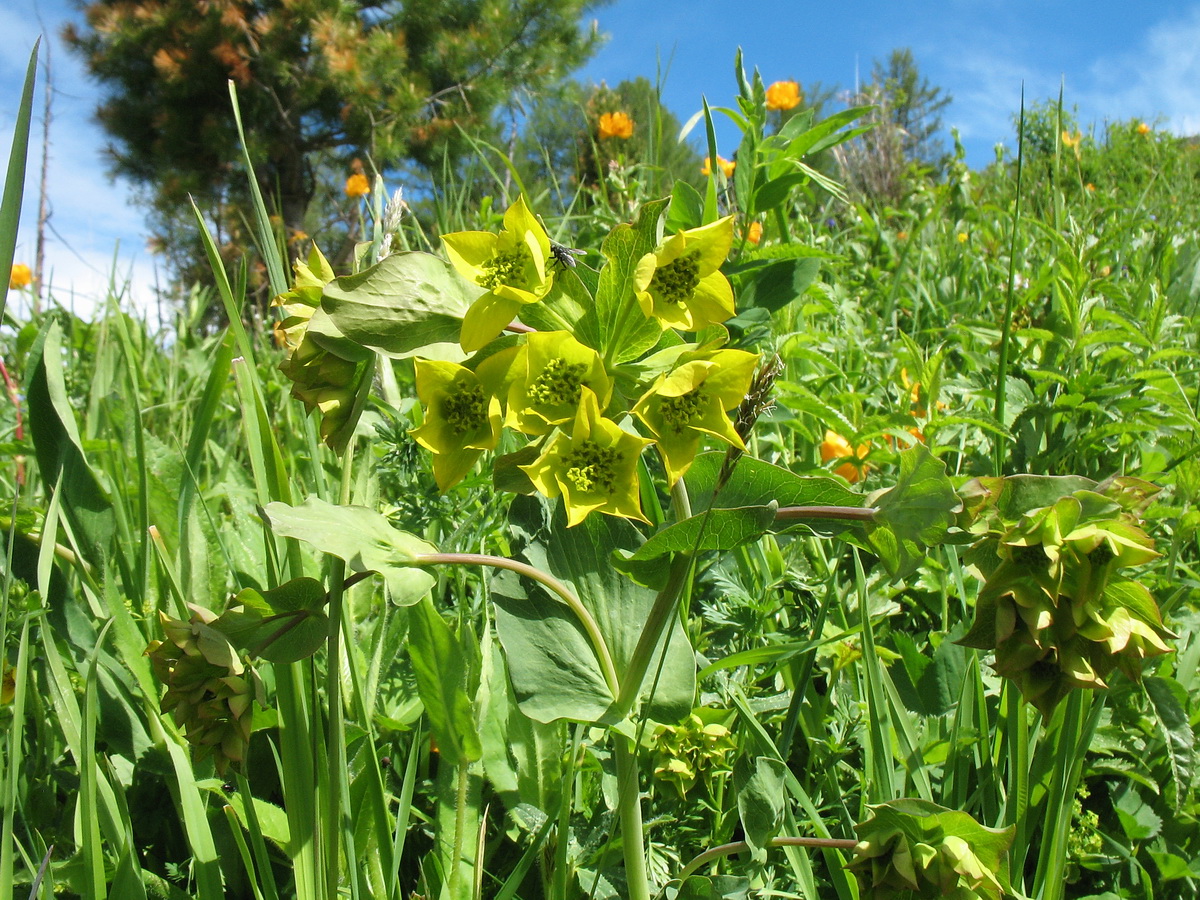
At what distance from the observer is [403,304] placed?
86 cm

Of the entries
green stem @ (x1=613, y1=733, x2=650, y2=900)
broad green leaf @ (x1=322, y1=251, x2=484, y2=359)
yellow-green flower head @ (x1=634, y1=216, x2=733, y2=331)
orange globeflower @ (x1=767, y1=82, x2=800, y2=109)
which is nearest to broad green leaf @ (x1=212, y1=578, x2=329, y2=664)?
broad green leaf @ (x1=322, y1=251, x2=484, y2=359)

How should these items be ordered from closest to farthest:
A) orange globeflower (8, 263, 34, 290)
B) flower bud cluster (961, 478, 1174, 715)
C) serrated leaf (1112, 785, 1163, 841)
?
1. flower bud cluster (961, 478, 1174, 715)
2. serrated leaf (1112, 785, 1163, 841)
3. orange globeflower (8, 263, 34, 290)

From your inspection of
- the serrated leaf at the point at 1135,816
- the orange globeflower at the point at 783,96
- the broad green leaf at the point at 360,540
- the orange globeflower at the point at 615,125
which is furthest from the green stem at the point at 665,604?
the orange globeflower at the point at 783,96

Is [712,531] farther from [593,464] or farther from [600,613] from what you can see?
[600,613]

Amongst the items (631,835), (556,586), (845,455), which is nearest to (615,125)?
(845,455)

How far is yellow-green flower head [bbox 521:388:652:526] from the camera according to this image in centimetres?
79

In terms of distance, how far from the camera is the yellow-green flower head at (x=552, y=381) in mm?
818

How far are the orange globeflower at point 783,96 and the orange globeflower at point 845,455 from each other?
4.41m

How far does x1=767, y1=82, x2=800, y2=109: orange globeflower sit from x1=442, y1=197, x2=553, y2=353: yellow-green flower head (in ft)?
17.8

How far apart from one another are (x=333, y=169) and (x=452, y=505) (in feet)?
65.1

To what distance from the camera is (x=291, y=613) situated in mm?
918

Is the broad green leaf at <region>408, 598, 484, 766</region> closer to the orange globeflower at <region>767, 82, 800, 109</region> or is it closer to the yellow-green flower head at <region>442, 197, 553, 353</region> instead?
the yellow-green flower head at <region>442, 197, 553, 353</region>

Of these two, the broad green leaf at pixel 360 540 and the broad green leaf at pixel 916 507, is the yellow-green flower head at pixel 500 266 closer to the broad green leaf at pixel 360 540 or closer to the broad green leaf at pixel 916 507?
the broad green leaf at pixel 360 540

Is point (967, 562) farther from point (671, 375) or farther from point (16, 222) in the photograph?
point (16, 222)
